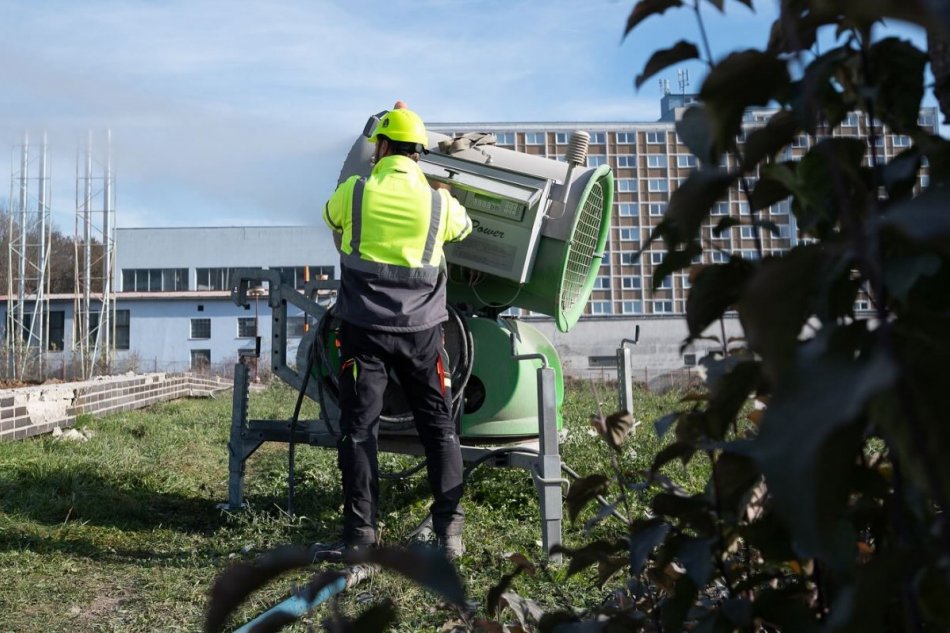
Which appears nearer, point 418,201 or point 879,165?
point 879,165

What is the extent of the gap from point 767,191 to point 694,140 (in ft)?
0.75

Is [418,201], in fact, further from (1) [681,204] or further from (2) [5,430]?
(2) [5,430]

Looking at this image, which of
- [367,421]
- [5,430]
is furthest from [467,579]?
[5,430]

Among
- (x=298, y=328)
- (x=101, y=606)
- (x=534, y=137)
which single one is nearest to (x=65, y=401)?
(x=101, y=606)

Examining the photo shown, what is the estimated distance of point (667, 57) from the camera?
1.05m

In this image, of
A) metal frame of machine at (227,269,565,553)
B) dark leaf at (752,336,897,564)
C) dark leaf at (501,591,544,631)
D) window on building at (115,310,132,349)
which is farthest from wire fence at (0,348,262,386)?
window on building at (115,310,132,349)

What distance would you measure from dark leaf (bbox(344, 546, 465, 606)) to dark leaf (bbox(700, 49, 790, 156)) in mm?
407

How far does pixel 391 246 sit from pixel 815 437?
4.07m

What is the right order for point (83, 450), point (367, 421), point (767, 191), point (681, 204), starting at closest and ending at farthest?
point (681, 204)
point (767, 191)
point (367, 421)
point (83, 450)

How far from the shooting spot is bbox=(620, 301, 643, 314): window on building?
43.2m

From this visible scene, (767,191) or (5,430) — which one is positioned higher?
(767,191)

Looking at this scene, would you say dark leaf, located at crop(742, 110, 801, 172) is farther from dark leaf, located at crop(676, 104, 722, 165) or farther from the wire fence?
the wire fence

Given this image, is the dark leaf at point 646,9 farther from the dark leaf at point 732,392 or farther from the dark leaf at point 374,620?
the dark leaf at point 374,620

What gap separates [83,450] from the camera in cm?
740
